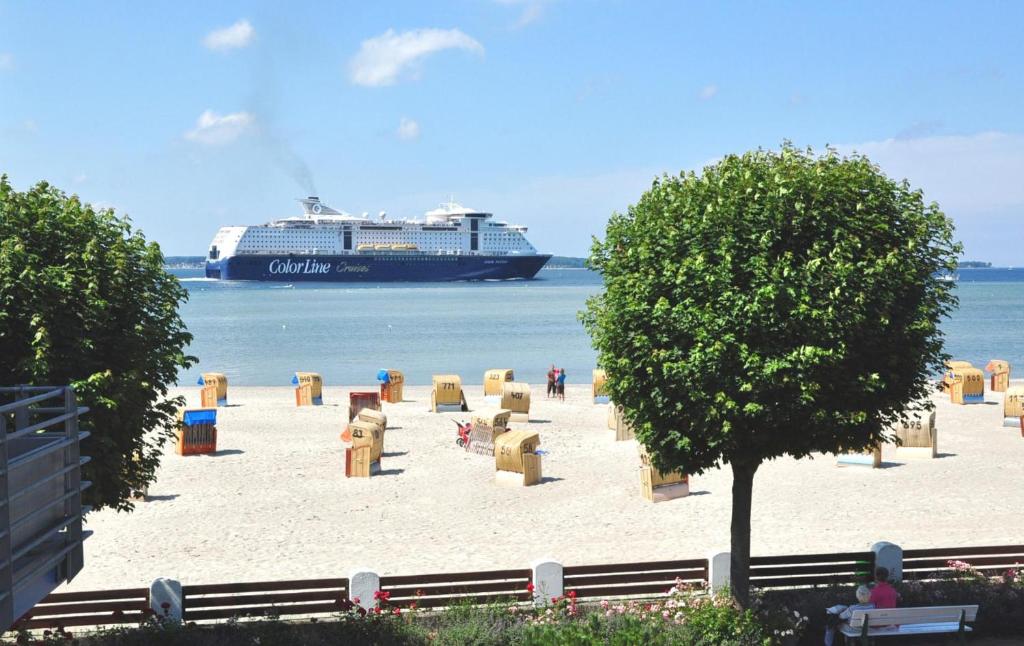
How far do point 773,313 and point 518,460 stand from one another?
30.3 ft

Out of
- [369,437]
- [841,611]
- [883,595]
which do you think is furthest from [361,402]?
[883,595]

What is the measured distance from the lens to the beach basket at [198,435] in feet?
67.8

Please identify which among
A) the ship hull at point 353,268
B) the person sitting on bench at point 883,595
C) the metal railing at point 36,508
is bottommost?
the person sitting on bench at point 883,595

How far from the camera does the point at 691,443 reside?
9.89 metres

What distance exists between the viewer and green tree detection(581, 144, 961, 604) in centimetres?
912

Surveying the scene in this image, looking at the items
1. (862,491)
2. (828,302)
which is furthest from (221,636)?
(862,491)

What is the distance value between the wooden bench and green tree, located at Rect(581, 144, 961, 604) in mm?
1166

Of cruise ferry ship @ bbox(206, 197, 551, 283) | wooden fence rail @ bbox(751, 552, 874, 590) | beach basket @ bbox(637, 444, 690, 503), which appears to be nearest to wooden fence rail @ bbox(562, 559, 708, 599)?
wooden fence rail @ bbox(751, 552, 874, 590)

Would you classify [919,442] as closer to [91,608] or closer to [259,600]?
[259,600]

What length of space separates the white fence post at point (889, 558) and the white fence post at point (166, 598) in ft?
23.4

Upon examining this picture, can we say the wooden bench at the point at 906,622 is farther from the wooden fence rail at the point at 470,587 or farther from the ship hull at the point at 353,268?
the ship hull at the point at 353,268

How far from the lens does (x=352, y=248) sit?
144 m

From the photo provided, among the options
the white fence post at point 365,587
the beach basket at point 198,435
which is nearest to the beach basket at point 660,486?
the white fence post at point 365,587

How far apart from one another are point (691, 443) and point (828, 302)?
190 centimetres
